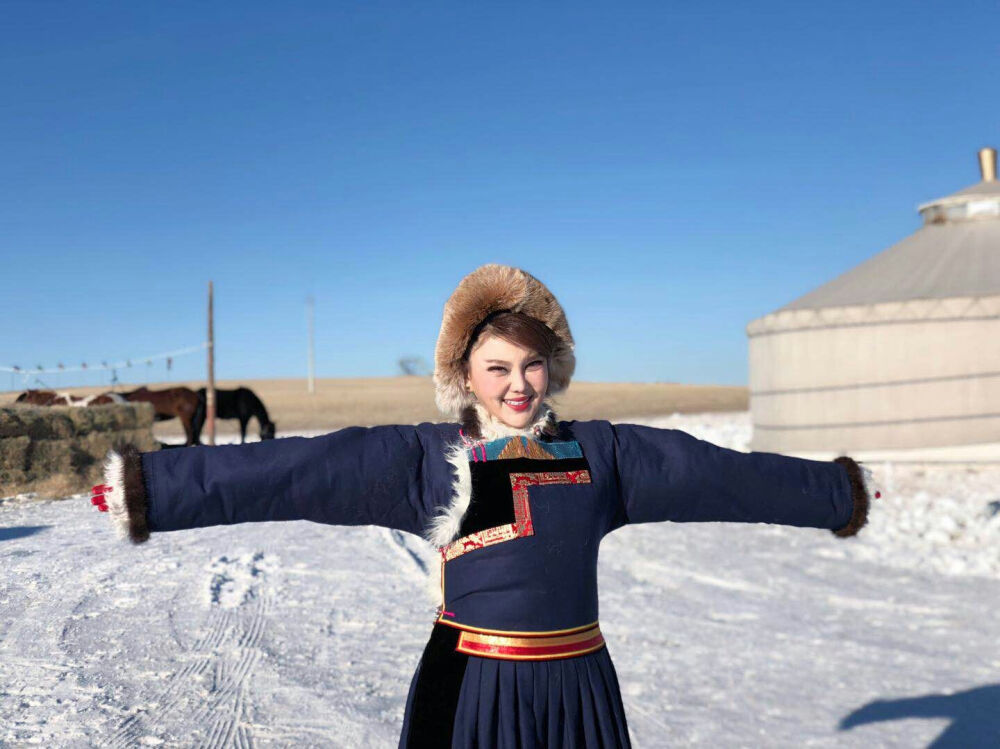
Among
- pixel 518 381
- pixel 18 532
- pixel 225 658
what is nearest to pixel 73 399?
pixel 225 658

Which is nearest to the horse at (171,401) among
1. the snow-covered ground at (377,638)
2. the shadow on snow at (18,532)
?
the snow-covered ground at (377,638)

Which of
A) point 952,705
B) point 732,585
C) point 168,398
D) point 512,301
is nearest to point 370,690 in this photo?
point 512,301

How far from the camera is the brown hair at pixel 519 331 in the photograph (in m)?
1.87

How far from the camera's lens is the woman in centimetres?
171

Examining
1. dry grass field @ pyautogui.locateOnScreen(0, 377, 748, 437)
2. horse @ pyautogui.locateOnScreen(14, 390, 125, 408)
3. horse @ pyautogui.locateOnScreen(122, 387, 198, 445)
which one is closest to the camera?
horse @ pyautogui.locateOnScreen(14, 390, 125, 408)

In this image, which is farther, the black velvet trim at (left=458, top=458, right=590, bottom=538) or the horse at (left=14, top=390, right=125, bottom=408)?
the horse at (left=14, top=390, right=125, bottom=408)

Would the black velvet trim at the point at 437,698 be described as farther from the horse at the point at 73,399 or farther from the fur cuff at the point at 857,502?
the horse at the point at 73,399

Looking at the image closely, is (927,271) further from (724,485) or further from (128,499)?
(128,499)

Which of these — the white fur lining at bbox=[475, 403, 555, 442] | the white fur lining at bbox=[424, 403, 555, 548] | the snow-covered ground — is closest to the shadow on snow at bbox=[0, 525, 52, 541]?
the snow-covered ground

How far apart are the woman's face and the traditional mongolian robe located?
0.06 meters

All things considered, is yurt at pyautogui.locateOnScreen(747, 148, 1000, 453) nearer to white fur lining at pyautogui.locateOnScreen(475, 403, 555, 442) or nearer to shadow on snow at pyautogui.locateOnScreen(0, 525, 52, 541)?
white fur lining at pyautogui.locateOnScreen(475, 403, 555, 442)

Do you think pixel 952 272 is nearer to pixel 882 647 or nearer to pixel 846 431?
pixel 846 431

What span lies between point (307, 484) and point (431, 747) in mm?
592

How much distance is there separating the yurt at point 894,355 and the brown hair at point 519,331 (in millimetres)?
10027
